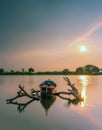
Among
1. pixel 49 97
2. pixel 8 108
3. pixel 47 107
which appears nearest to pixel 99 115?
pixel 47 107

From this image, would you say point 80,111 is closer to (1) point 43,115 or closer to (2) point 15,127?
(1) point 43,115

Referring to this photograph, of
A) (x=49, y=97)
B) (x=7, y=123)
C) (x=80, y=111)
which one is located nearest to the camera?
(x=7, y=123)

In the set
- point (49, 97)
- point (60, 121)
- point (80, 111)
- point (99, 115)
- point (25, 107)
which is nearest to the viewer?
point (60, 121)

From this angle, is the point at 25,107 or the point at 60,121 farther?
the point at 25,107

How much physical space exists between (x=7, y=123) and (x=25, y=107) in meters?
9.74

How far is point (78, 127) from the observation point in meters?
21.1

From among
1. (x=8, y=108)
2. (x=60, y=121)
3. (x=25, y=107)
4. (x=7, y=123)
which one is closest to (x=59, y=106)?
(x=25, y=107)

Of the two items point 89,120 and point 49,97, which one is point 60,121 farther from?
point 49,97

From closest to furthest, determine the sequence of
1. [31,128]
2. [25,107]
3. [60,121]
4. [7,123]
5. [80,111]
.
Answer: [31,128] → [7,123] → [60,121] → [80,111] → [25,107]

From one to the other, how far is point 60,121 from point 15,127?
468 cm

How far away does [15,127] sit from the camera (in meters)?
20.9

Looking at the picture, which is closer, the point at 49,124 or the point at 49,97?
the point at 49,124

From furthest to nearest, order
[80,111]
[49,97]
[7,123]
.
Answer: [49,97] → [80,111] → [7,123]

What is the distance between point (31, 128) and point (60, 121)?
156 inches
